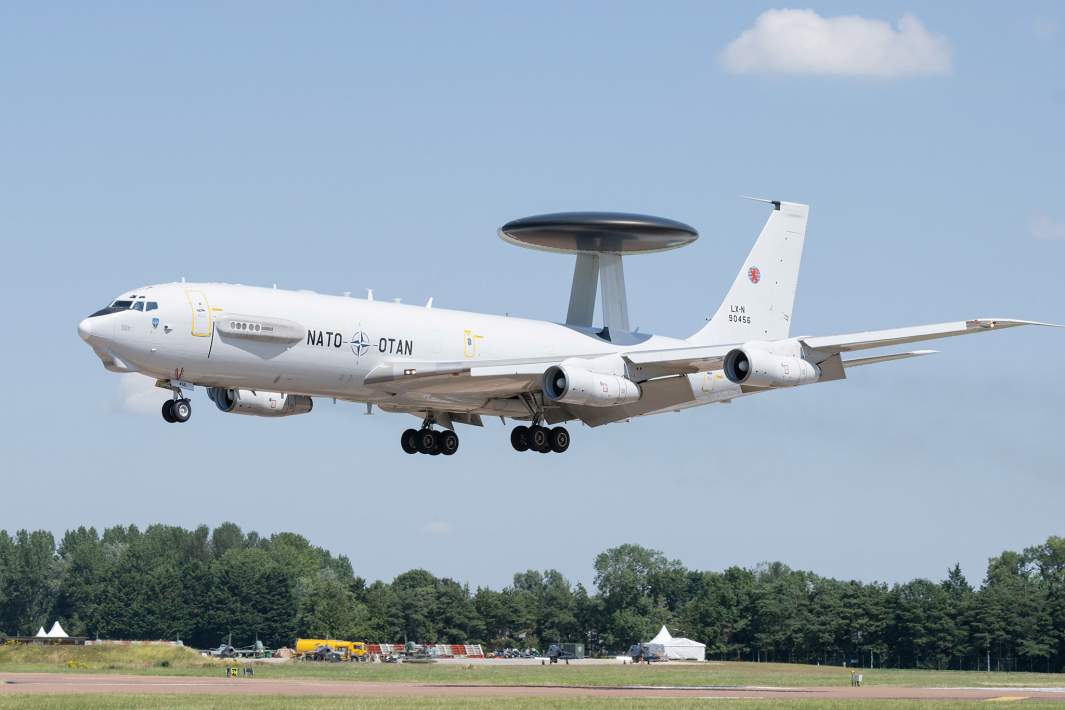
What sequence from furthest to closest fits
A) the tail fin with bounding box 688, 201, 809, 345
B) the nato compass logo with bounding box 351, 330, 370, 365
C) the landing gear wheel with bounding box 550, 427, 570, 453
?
the tail fin with bounding box 688, 201, 809, 345 < the landing gear wheel with bounding box 550, 427, 570, 453 < the nato compass logo with bounding box 351, 330, 370, 365

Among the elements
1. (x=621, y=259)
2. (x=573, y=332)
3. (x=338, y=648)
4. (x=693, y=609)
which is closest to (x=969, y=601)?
(x=693, y=609)

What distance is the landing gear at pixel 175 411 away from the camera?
202 feet

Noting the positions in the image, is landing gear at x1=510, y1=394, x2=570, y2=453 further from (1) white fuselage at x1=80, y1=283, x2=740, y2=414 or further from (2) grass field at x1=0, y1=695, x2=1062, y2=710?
(2) grass field at x1=0, y1=695, x2=1062, y2=710

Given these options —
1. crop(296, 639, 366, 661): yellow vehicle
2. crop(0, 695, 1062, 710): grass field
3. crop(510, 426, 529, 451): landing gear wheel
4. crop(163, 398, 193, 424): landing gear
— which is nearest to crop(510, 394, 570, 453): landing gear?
crop(510, 426, 529, 451): landing gear wheel

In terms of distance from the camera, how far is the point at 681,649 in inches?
6732

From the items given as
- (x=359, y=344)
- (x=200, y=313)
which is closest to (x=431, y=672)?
(x=359, y=344)

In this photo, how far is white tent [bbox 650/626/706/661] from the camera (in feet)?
555

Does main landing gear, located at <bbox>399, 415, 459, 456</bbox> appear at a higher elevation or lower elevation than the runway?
higher

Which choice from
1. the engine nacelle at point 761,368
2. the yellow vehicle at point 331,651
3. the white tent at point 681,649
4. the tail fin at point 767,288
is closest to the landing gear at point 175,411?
the engine nacelle at point 761,368

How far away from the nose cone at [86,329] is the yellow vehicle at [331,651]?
85066mm

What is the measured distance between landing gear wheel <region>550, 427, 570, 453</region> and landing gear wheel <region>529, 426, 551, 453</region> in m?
0.20

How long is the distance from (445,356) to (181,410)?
41.7 ft

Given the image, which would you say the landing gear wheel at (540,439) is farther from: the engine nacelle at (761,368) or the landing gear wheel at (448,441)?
the engine nacelle at (761,368)

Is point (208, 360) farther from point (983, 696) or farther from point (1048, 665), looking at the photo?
point (1048, 665)
